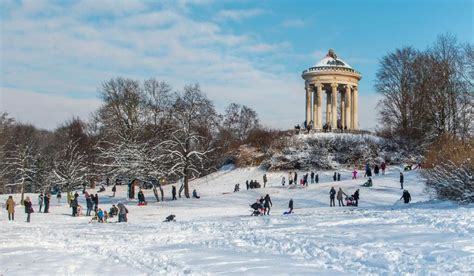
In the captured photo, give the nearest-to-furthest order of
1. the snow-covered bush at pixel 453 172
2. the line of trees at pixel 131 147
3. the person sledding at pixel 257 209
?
the snow-covered bush at pixel 453 172, the person sledding at pixel 257 209, the line of trees at pixel 131 147

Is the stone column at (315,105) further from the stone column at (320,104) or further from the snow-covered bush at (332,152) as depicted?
the snow-covered bush at (332,152)

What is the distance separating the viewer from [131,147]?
3525cm

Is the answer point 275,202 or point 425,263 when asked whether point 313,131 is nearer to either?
point 275,202

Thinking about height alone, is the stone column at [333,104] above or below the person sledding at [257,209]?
above

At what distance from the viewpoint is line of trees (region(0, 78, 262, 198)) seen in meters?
34.3

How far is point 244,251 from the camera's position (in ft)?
39.7

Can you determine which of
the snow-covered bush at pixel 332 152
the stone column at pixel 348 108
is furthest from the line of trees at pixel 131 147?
the stone column at pixel 348 108

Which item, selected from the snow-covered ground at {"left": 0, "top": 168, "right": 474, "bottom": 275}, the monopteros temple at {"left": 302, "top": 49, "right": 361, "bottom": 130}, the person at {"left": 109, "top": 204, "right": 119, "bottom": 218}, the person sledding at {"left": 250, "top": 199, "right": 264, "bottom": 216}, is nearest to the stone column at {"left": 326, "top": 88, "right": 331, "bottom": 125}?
the monopteros temple at {"left": 302, "top": 49, "right": 361, "bottom": 130}

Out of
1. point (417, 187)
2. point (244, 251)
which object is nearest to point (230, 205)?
point (417, 187)

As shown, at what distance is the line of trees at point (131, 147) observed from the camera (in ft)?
113

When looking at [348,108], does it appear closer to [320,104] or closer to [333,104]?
[333,104]

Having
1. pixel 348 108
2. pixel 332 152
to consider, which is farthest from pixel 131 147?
pixel 348 108

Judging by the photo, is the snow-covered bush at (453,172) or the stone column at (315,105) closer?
the snow-covered bush at (453,172)

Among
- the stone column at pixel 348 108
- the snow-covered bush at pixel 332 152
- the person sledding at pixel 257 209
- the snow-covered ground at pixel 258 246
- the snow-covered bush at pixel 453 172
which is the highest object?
the stone column at pixel 348 108
